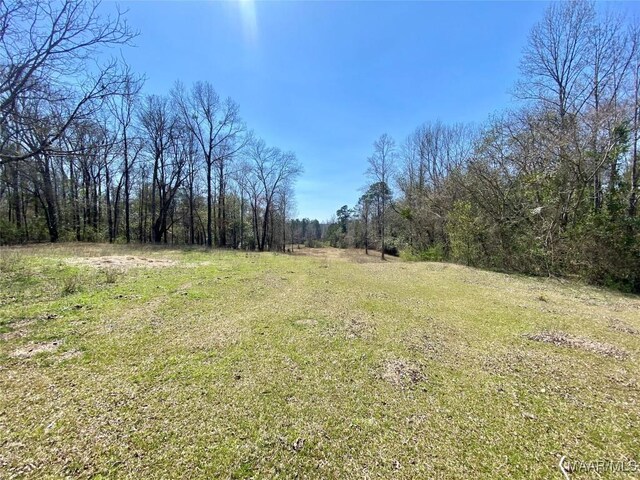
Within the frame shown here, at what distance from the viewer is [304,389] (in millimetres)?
2477

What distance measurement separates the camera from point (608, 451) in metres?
1.77

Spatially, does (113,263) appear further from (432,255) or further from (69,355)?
(432,255)

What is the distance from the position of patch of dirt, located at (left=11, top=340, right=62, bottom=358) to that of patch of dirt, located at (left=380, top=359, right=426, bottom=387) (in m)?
3.98

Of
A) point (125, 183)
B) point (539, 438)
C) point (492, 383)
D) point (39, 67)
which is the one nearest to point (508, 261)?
point (492, 383)

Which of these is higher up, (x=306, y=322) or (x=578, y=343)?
(x=306, y=322)

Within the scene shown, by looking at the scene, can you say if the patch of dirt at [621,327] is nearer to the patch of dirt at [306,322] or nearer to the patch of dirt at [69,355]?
the patch of dirt at [306,322]

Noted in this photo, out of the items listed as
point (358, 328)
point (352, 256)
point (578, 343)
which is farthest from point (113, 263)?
point (352, 256)

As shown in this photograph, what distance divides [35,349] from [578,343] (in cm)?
720

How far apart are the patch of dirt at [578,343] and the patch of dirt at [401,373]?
2.26 meters

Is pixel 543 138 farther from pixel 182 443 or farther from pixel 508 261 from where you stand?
pixel 182 443

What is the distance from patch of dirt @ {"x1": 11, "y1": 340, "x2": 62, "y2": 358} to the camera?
279 cm

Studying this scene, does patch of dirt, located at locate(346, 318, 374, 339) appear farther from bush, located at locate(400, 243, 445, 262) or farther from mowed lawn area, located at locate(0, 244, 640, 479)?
bush, located at locate(400, 243, 445, 262)

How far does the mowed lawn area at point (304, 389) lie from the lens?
1690 millimetres

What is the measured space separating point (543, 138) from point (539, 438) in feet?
40.2
